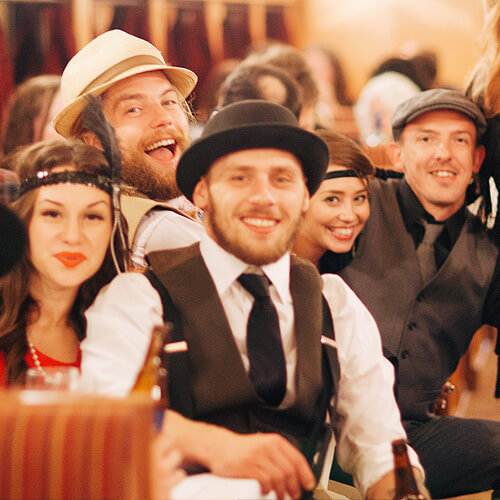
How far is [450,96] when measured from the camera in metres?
2.37

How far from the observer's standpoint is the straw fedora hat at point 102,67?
2.25 metres

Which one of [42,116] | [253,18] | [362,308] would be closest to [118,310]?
[362,308]

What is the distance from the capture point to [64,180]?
176 cm

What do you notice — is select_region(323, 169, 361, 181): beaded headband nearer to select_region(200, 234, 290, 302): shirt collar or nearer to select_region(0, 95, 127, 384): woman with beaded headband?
select_region(200, 234, 290, 302): shirt collar

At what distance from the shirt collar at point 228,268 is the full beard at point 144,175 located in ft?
1.87

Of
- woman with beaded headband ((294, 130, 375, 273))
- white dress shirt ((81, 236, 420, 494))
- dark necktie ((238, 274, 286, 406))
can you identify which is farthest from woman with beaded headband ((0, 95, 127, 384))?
woman with beaded headband ((294, 130, 375, 273))

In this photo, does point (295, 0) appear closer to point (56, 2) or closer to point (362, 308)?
point (56, 2)

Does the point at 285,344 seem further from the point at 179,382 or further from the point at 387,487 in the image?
the point at 387,487

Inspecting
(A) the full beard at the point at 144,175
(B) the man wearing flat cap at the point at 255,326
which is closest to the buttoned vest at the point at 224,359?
(B) the man wearing flat cap at the point at 255,326

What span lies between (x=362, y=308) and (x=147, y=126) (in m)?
0.89

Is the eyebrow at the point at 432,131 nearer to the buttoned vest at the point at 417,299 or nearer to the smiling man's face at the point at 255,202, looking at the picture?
the buttoned vest at the point at 417,299

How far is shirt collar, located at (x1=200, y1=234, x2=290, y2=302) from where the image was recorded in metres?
1.71

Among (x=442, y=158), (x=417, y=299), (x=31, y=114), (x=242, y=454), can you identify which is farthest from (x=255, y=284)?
(x=31, y=114)

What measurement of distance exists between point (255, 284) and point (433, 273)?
88cm
